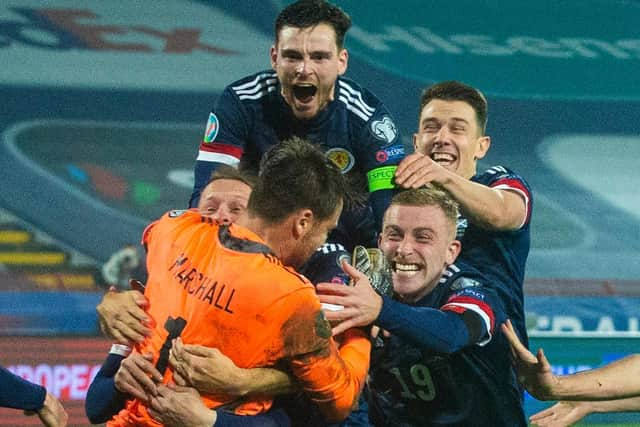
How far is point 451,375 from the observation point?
439 centimetres

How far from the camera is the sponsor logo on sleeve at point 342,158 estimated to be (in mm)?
4375

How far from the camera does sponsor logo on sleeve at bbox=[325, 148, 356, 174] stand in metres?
4.38

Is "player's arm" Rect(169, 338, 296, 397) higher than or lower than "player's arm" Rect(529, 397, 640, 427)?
higher

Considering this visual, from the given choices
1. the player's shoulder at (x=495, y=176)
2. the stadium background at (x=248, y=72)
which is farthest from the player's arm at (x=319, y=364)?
the stadium background at (x=248, y=72)

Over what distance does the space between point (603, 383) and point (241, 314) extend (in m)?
2.03

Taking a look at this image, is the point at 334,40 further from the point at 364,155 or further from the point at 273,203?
the point at 273,203

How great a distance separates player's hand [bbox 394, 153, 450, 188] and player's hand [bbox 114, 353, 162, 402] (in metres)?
1.27

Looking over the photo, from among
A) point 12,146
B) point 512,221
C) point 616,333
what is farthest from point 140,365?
point 12,146

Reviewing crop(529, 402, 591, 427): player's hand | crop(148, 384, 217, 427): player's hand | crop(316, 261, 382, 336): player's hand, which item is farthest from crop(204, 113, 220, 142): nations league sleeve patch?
crop(529, 402, 591, 427): player's hand

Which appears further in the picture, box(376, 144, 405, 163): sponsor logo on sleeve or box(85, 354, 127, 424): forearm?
box(376, 144, 405, 163): sponsor logo on sleeve

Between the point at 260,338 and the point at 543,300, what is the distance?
20.8 ft

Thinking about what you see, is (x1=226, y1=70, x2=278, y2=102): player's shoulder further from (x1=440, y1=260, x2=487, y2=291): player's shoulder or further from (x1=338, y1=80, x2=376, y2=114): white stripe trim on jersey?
(x1=440, y1=260, x2=487, y2=291): player's shoulder

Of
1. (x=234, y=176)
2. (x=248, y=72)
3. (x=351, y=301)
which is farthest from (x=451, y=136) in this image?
(x=248, y=72)

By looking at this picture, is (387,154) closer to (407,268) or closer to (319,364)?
(407,268)
